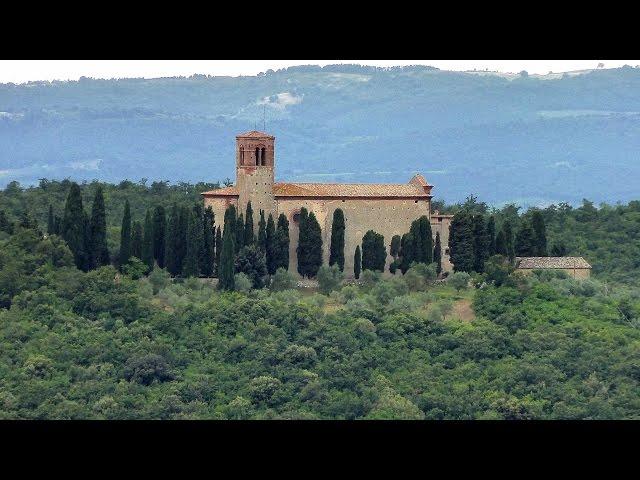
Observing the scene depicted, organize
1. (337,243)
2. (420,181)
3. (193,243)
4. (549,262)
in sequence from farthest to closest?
(420,181)
(549,262)
(337,243)
(193,243)

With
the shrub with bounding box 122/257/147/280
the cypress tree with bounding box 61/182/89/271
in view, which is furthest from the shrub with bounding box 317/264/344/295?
the cypress tree with bounding box 61/182/89/271

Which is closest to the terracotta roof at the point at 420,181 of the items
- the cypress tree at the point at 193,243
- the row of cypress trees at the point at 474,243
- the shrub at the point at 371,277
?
the row of cypress trees at the point at 474,243

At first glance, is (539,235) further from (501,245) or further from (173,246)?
(173,246)

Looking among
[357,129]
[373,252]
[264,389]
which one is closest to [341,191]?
[373,252]

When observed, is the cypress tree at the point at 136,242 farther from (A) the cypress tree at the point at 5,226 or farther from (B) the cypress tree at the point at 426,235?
(B) the cypress tree at the point at 426,235

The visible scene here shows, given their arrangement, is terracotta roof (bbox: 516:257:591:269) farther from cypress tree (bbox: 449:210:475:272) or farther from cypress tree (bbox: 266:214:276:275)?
cypress tree (bbox: 266:214:276:275)
